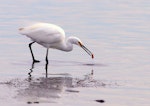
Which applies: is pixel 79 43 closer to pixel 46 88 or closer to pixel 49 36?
pixel 49 36

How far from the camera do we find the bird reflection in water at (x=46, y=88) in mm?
11688

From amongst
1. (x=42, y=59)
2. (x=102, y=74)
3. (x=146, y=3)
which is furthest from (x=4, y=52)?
(x=146, y=3)

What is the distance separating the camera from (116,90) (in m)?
12.8

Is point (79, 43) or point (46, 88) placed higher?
point (79, 43)

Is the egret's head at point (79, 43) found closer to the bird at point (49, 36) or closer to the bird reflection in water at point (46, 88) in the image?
the bird at point (49, 36)

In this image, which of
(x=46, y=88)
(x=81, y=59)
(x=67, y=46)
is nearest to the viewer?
(x=46, y=88)

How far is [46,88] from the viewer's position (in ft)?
41.7

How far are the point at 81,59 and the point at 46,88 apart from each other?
12.8 feet

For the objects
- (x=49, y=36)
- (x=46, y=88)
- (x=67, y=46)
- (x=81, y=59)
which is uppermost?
(x=49, y=36)

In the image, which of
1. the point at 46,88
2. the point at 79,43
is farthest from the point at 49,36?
the point at 46,88

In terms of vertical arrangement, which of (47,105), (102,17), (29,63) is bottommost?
(47,105)

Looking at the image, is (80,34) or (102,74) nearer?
(102,74)

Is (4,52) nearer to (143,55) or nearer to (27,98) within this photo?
(143,55)

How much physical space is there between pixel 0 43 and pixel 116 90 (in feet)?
19.7
